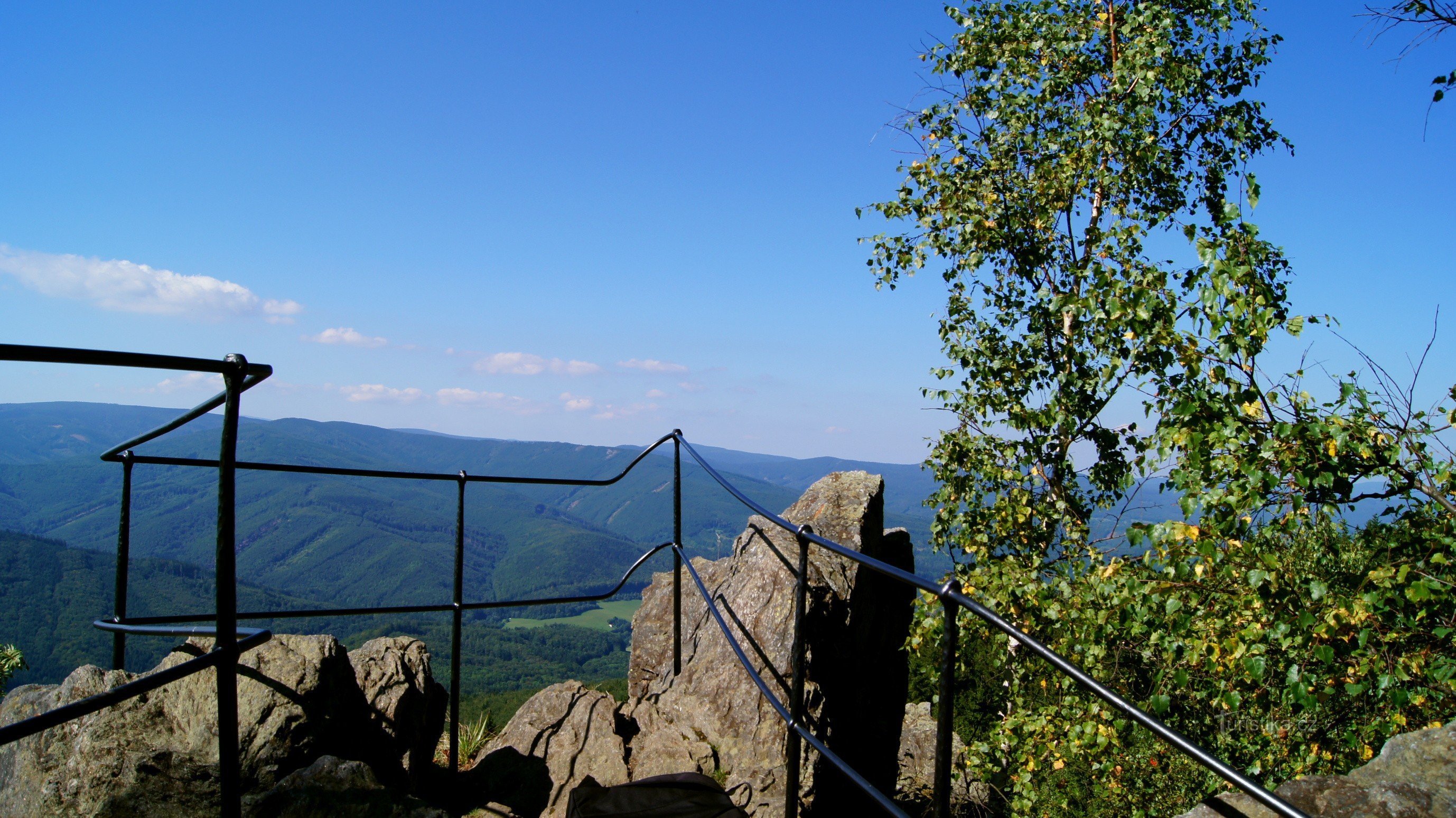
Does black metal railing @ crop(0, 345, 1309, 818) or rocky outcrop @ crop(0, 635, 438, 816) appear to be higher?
black metal railing @ crop(0, 345, 1309, 818)

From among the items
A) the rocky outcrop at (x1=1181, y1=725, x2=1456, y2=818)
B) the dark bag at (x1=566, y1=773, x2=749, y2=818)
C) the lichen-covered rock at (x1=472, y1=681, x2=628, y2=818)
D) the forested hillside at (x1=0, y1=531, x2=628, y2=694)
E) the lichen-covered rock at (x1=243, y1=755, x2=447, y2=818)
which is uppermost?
the rocky outcrop at (x1=1181, y1=725, x2=1456, y2=818)

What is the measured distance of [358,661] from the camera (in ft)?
15.4

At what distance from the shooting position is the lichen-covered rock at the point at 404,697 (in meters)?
4.39

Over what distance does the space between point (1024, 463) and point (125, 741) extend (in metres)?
8.99

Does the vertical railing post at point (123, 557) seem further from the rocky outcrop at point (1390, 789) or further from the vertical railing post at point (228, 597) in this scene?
the rocky outcrop at point (1390, 789)

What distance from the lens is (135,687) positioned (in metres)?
1.55

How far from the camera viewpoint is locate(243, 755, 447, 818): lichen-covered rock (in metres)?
2.96

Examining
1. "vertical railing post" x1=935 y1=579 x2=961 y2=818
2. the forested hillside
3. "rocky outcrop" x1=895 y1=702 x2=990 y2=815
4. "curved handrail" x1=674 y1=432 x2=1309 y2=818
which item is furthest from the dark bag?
the forested hillside

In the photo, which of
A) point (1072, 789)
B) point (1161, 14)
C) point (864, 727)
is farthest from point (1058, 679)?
point (1072, 789)

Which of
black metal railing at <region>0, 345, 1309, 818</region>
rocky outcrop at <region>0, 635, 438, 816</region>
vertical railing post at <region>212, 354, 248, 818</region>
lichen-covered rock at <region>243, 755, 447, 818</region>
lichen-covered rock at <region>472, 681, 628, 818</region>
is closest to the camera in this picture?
black metal railing at <region>0, 345, 1309, 818</region>

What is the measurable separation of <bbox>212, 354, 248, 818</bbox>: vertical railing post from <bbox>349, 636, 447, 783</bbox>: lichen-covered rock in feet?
8.57

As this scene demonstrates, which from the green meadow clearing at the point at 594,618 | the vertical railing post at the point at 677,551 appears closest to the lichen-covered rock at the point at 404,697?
the vertical railing post at the point at 677,551

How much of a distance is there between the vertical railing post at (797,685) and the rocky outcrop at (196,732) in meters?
1.81

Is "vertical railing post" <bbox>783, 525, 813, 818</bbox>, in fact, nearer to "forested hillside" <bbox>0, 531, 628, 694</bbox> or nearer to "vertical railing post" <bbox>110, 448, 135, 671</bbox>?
"vertical railing post" <bbox>110, 448, 135, 671</bbox>
